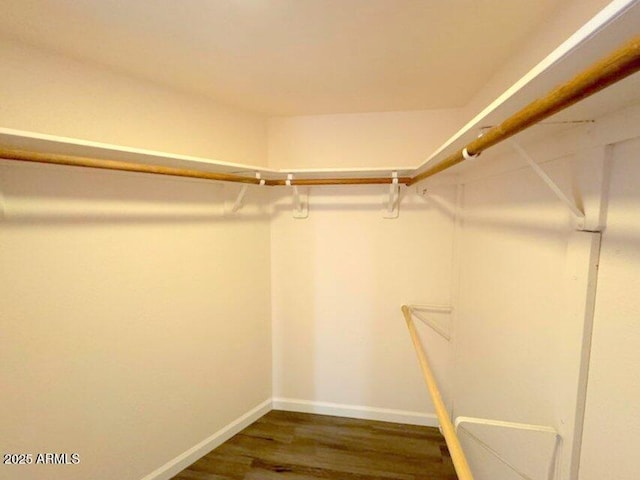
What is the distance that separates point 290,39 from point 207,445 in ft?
7.50

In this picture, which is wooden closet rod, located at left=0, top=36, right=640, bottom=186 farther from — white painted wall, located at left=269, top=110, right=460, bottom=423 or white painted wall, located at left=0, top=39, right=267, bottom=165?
white painted wall, located at left=269, top=110, right=460, bottom=423

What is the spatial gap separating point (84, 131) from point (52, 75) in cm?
23

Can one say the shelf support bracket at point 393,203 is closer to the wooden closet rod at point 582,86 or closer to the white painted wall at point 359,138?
the white painted wall at point 359,138

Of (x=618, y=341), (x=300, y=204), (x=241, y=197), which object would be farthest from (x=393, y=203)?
(x=618, y=341)

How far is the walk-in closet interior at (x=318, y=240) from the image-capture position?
0.74 metres

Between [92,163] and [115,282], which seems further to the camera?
[115,282]

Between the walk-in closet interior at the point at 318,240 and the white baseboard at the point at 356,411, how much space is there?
1 cm

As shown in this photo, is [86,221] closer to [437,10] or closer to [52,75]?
[52,75]

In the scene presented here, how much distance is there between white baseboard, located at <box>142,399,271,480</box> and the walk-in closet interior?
13 millimetres

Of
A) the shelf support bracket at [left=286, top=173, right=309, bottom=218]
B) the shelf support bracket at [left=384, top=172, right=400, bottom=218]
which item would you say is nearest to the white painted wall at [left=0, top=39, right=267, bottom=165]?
the shelf support bracket at [left=286, top=173, right=309, bottom=218]

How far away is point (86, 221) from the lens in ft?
4.33

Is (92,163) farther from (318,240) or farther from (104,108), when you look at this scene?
(318,240)

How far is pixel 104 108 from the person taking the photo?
138 cm

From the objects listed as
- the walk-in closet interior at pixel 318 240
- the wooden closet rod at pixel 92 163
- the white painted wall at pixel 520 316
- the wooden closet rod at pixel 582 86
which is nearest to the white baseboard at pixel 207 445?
the walk-in closet interior at pixel 318 240
